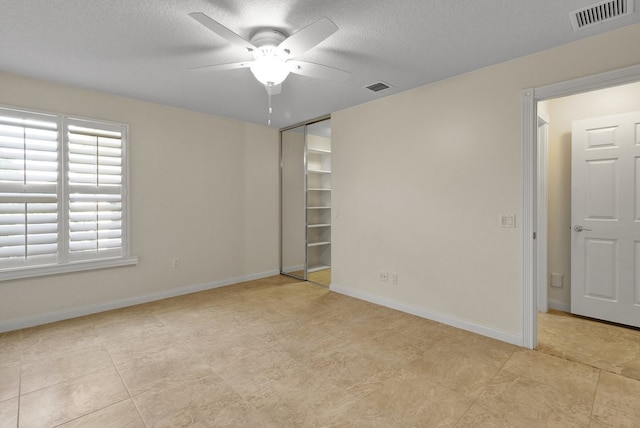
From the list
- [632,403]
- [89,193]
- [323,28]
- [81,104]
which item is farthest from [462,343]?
[81,104]

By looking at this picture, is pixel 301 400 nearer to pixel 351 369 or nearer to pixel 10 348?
pixel 351 369

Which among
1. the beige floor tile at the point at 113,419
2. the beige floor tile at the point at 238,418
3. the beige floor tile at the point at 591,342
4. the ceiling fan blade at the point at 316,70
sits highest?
the ceiling fan blade at the point at 316,70

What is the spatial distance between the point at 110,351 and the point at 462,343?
2950 millimetres

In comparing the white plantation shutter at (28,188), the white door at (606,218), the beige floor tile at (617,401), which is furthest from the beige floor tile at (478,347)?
the white plantation shutter at (28,188)

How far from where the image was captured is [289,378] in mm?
2150

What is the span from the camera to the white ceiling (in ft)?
6.32

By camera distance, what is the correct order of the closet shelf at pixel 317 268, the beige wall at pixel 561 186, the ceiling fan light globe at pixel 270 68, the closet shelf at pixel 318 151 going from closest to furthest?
the ceiling fan light globe at pixel 270 68 → the beige wall at pixel 561 186 → the closet shelf at pixel 318 151 → the closet shelf at pixel 317 268

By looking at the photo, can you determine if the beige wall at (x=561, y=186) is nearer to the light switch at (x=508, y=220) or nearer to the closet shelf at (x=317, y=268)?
the light switch at (x=508, y=220)

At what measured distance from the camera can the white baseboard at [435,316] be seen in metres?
2.71

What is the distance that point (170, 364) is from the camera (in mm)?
2326

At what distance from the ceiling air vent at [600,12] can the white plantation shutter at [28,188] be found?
4.48 metres

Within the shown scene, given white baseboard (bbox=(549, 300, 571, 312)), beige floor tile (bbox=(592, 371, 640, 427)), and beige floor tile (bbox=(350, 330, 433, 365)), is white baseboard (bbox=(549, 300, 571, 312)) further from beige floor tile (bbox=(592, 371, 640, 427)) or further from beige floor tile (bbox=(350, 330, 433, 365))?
beige floor tile (bbox=(350, 330, 433, 365))

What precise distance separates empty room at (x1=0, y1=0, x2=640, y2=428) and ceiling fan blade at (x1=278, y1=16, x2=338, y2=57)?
2cm

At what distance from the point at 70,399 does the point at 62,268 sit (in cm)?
175
